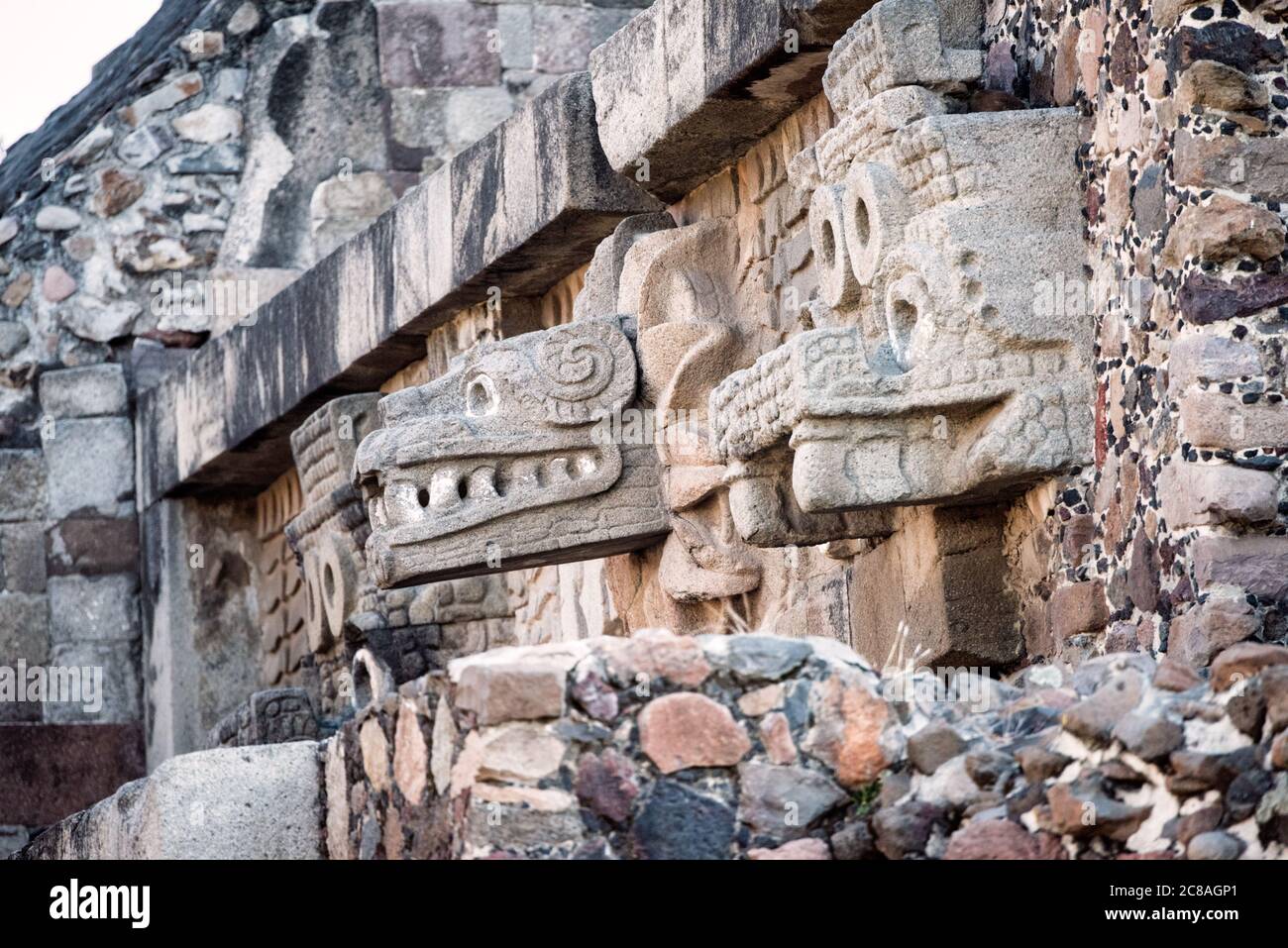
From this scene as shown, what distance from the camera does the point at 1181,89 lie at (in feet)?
14.2

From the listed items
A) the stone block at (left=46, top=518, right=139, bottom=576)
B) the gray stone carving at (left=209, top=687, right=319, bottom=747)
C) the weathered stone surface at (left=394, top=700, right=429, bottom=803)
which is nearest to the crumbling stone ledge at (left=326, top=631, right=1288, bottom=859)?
the weathered stone surface at (left=394, top=700, right=429, bottom=803)

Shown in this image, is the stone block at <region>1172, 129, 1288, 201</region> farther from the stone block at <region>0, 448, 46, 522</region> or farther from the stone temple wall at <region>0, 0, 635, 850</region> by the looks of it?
the stone block at <region>0, 448, 46, 522</region>

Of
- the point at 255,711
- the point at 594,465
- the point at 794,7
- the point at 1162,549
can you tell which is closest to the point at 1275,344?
the point at 1162,549

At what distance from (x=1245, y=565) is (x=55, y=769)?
6823 mm

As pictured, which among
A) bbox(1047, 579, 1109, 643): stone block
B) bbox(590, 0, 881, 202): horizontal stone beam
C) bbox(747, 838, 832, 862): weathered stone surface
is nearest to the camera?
bbox(747, 838, 832, 862): weathered stone surface

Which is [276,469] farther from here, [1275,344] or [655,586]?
[1275,344]

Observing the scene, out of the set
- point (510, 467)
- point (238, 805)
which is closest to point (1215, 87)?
point (510, 467)

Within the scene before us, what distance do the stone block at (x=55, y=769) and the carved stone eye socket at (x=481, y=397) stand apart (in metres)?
4.64

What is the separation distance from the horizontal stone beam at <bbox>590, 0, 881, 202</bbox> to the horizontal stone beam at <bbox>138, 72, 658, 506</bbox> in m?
0.27

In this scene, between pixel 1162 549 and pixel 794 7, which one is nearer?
pixel 1162 549

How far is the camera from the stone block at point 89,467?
10.3 meters

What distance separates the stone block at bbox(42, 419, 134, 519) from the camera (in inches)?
407

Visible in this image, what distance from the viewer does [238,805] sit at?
16.1 feet
